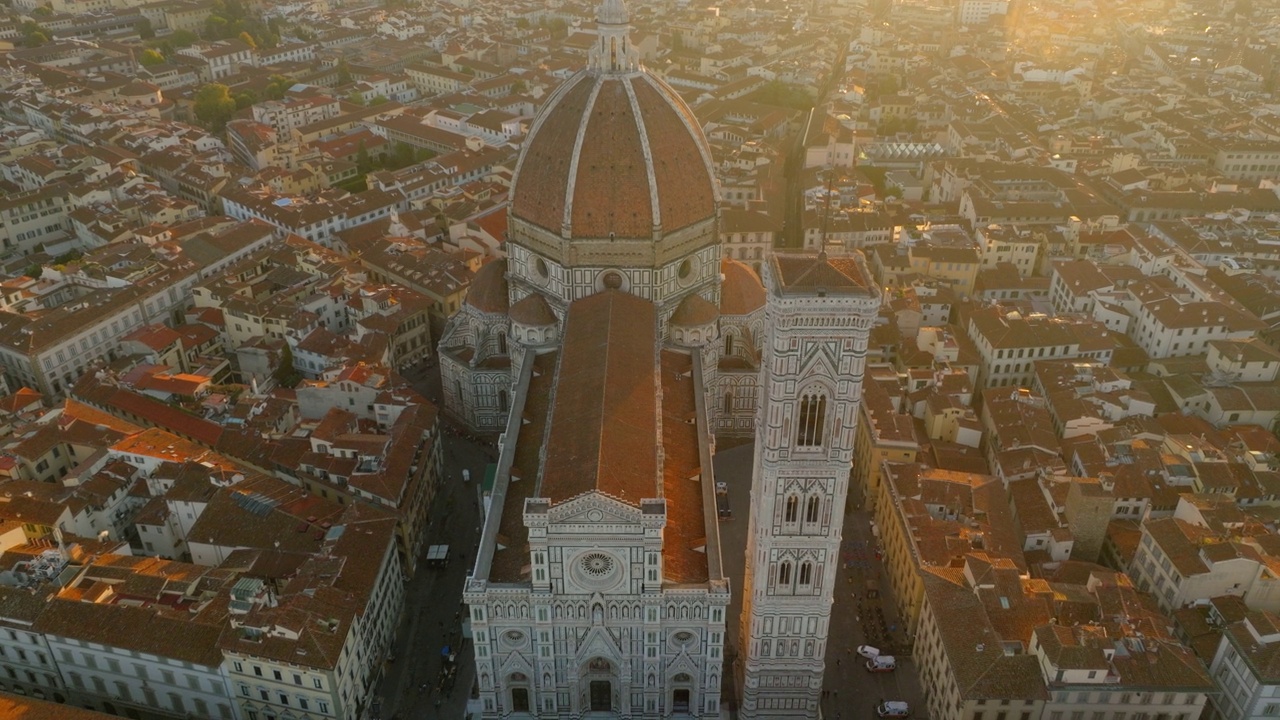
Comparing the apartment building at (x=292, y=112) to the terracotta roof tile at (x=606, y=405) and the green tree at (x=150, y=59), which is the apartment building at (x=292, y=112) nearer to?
the green tree at (x=150, y=59)

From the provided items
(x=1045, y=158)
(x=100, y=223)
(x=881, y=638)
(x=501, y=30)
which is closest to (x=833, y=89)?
(x=1045, y=158)

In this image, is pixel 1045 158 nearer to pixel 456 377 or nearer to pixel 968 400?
pixel 968 400

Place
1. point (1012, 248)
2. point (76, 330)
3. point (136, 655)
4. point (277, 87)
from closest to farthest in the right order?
point (136, 655)
point (76, 330)
point (1012, 248)
point (277, 87)

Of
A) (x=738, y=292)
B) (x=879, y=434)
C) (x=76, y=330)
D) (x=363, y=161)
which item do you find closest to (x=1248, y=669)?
(x=879, y=434)

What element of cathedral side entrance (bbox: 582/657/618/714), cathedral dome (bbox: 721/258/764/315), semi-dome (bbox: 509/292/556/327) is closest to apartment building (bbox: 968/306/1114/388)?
cathedral dome (bbox: 721/258/764/315)

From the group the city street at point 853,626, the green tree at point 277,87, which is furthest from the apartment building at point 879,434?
the green tree at point 277,87

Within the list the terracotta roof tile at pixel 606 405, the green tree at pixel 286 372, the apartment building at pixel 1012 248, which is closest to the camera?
the terracotta roof tile at pixel 606 405

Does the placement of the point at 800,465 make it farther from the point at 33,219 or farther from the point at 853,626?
the point at 33,219

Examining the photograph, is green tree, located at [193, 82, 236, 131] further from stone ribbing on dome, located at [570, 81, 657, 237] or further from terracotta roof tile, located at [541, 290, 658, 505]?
terracotta roof tile, located at [541, 290, 658, 505]
